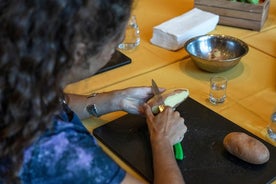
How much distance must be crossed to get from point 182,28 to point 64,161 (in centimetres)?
95

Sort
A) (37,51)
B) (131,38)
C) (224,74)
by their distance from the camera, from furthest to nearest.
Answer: (131,38) → (224,74) → (37,51)

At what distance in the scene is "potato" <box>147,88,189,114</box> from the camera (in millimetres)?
1186

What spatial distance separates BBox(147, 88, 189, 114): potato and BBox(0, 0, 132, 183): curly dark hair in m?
0.45

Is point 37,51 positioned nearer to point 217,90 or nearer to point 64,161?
point 64,161

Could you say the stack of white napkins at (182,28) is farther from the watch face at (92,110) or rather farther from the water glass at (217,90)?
the watch face at (92,110)

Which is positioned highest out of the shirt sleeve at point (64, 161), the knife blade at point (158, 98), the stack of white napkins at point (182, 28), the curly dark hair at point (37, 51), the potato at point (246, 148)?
the curly dark hair at point (37, 51)

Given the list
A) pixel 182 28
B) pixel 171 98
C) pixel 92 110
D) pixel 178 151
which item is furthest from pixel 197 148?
pixel 182 28

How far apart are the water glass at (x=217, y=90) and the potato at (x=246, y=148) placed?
8.9 inches

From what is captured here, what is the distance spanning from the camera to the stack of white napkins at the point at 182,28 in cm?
157

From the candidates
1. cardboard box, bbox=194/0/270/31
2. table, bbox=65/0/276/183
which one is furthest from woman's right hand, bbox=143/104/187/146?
cardboard box, bbox=194/0/270/31

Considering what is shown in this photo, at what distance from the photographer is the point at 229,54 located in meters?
1.51

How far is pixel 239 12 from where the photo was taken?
1704mm

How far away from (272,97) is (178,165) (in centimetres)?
43

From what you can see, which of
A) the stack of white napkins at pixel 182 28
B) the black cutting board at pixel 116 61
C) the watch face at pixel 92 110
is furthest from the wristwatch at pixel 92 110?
the stack of white napkins at pixel 182 28
